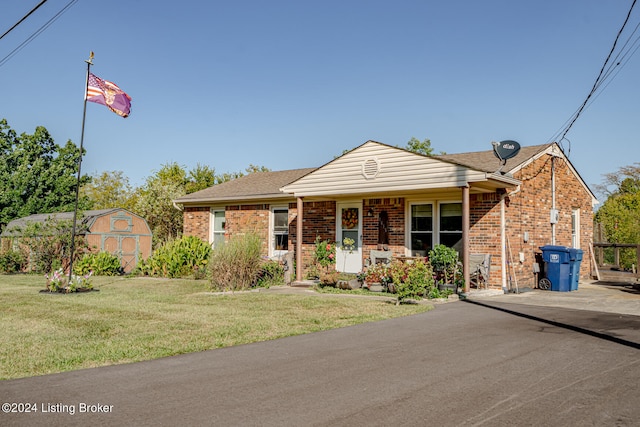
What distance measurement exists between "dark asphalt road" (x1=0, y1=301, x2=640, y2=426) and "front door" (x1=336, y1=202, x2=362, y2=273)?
28.5ft

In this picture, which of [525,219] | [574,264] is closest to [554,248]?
[574,264]

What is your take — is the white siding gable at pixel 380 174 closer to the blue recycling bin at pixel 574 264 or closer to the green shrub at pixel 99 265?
the blue recycling bin at pixel 574 264

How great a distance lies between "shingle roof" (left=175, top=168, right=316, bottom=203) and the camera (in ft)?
58.9

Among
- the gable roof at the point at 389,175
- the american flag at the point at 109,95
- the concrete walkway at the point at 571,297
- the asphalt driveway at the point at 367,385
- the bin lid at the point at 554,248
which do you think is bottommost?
the asphalt driveway at the point at 367,385

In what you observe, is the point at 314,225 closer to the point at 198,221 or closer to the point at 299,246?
the point at 299,246

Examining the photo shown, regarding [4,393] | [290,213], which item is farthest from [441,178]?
[4,393]

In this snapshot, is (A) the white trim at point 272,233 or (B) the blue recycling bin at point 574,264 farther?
(A) the white trim at point 272,233

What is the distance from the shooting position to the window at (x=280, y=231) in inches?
699

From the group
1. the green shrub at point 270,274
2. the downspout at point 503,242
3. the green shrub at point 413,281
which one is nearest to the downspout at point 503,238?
the downspout at point 503,242

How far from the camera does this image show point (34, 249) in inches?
764

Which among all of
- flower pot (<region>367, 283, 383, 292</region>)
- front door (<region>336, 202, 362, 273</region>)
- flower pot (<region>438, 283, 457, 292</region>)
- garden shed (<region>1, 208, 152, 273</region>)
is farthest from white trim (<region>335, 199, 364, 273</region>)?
garden shed (<region>1, 208, 152, 273</region>)

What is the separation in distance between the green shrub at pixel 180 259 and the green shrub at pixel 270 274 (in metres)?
3.10

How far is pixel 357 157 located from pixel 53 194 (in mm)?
22771

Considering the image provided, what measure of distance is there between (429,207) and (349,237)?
2.85 m
